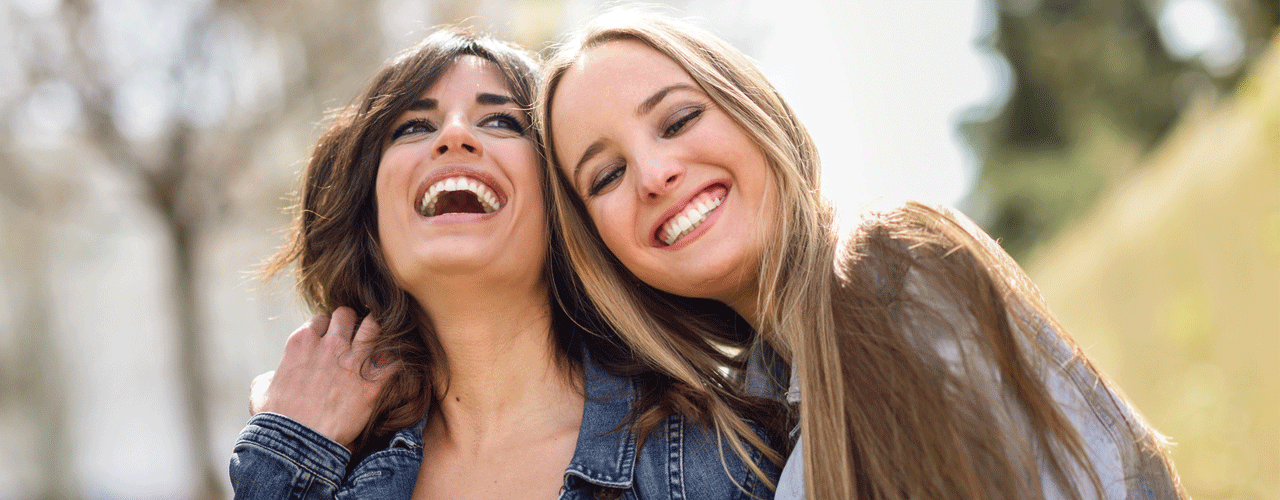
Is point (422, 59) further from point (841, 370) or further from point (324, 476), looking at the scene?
point (841, 370)

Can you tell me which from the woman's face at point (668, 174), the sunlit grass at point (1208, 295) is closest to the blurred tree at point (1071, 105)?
the sunlit grass at point (1208, 295)

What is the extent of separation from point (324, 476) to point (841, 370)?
5.07 feet

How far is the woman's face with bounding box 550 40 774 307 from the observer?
2408 mm

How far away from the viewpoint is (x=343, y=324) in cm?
298

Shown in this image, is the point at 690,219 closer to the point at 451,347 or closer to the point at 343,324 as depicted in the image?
the point at 451,347

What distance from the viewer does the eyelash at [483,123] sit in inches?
115

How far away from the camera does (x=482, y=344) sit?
293 cm

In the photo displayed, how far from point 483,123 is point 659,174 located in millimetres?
793

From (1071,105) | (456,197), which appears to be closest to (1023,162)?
(1071,105)

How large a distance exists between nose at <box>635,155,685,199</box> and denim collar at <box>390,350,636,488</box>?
70cm

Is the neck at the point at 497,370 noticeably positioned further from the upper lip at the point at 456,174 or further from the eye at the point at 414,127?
the eye at the point at 414,127

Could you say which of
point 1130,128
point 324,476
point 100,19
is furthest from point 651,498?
point 1130,128

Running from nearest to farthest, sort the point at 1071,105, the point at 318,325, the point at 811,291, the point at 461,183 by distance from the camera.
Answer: the point at 811,291
the point at 461,183
the point at 318,325
the point at 1071,105

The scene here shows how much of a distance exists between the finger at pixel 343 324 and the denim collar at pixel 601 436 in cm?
37
